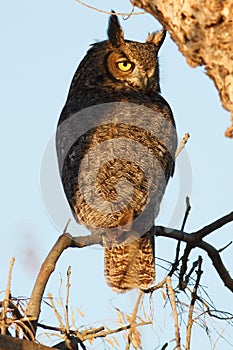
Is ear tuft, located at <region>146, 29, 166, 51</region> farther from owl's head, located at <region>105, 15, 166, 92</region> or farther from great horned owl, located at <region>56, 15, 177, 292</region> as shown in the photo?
great horned owl, located at <region>56, 15, 177, 292</region>

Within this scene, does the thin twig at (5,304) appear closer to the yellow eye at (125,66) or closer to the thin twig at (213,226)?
the thin twig at (213,226)

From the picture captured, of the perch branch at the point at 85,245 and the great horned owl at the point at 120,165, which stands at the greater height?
the great horned owl at the point at 120,165

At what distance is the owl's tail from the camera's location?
4.21m

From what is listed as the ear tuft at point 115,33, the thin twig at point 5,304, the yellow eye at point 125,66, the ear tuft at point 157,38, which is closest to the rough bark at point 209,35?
the thin twig at point 5,304

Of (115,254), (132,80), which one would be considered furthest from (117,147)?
(132,80)

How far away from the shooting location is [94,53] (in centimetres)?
617

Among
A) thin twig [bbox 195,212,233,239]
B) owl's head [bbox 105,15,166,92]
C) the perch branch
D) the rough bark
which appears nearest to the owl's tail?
the perch branch

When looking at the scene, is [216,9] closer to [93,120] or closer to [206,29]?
[206,29]

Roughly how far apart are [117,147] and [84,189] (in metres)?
0.34

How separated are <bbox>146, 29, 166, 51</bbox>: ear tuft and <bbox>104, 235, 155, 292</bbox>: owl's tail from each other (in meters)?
2.39

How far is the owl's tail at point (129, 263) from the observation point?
4.21m

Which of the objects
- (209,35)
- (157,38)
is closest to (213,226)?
(209,35)

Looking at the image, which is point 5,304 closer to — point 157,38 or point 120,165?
point 120,165

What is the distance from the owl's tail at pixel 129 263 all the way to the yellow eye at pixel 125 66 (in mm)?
1881
